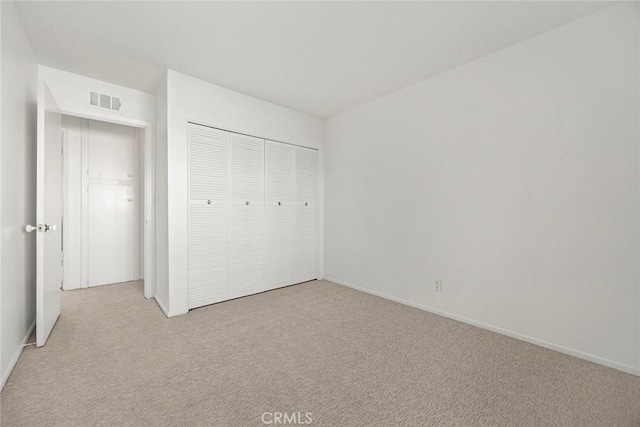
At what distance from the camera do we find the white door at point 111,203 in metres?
3.78

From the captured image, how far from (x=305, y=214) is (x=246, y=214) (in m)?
0.93

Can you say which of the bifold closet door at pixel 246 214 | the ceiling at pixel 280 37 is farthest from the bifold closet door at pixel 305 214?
the ceiling at pixel 280 37

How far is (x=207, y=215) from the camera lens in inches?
120

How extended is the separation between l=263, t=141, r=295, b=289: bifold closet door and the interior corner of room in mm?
22

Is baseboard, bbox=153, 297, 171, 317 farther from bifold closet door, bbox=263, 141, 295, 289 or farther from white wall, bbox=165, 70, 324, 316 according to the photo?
bifold closet door, bbox=263, 141, 295, 289

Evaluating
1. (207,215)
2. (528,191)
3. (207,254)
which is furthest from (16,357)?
(528,191)

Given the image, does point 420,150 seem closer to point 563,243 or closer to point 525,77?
point 525,77

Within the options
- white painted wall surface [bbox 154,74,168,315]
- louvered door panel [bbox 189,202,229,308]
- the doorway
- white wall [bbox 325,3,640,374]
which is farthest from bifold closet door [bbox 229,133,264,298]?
the doorway

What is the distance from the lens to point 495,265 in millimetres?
2449

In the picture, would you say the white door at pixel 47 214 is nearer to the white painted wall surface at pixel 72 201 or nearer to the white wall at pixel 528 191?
the white painted wall surface at pixel 72 201

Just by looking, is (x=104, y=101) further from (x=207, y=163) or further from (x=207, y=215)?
(x=207, y=215)

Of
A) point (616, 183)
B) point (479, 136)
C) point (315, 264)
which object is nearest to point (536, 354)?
point (616, 183)

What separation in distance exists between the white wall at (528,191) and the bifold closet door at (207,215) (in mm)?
1842

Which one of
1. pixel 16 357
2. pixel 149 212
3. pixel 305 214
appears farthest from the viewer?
pixel 305 214
